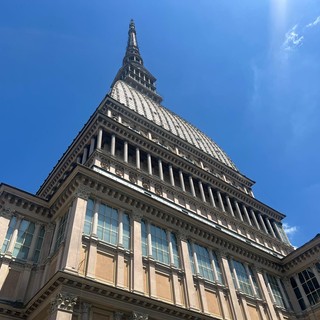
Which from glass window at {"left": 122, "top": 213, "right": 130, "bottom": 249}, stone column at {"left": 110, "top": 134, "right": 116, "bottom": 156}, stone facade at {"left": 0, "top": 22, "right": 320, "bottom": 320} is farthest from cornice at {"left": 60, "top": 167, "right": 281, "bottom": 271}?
stone column at {"left": 110, "top": 134, "right": 116, "bottom": 156}

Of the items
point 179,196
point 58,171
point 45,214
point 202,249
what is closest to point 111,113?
point 58,171

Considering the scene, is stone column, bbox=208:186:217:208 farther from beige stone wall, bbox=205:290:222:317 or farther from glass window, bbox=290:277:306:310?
beige stone wall, bbox=205:290:222:317

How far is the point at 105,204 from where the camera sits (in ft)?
88.1

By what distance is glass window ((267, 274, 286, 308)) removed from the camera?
33944mm

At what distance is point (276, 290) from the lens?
3516 centimetres

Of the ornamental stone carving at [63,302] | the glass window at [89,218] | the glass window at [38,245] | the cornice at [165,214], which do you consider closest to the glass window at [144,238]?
the cornice at [165,214]

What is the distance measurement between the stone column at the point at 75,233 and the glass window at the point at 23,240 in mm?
4092

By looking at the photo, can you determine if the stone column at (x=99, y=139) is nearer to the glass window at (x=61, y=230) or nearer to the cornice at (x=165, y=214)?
the cornice at (x=165, y=214)

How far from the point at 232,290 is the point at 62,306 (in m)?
16.4

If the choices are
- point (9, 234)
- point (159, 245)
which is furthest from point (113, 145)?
point (9, 234)

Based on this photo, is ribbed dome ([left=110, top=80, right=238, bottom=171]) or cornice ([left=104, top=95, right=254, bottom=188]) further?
ribbed dome ([left=110, top=80, right=238, bottom=171])

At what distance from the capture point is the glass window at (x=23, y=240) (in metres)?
24.2

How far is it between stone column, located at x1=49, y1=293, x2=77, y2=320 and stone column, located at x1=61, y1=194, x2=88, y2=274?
67.4 inches

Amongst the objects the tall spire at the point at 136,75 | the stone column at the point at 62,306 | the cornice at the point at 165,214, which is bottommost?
the stone column at the point at 62,306
